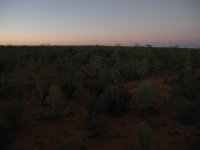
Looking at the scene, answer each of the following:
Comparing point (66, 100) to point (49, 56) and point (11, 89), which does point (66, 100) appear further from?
point (49, 56)

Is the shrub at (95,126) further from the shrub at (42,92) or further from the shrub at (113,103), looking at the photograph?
the shrub at (42,92)

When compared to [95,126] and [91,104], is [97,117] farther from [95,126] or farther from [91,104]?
[91,104]

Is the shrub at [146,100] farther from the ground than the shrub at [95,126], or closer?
farther from the ground

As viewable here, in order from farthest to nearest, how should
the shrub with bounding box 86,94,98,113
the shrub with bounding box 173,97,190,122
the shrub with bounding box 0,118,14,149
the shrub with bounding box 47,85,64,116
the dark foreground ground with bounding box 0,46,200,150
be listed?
the shrub with bounding box 86,94,98,113, the shrub with bounding box 47,85,64,116, the shrub with bounding box 173,97,190,122, the dark foreground ground with bounding box 0,46,200,150, the shrub with bounding box 0,118,14,149

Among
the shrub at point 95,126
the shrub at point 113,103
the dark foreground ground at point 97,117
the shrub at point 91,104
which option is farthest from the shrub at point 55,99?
the shrub at point 95,126

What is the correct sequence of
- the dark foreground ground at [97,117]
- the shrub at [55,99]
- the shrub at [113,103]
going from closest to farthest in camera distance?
the dark foreground ground at [97,117]
the shrub at [55,99]
the shrub at [113,103]

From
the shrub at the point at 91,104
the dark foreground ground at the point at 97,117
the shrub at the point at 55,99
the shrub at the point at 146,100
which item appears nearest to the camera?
the dark foreground ground at the point at 97,117

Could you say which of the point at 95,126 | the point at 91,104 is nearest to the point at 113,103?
the point at 91,104

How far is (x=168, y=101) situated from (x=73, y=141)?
20.9 ft

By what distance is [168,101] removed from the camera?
15.6 meters

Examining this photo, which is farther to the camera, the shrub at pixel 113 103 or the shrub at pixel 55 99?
the shrub at pixel 113 103

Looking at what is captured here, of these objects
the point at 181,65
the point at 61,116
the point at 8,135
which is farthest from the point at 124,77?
the point at 8,135

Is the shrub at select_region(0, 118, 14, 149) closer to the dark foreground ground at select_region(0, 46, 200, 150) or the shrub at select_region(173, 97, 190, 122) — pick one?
the dark foreground ground at select_region(0, 46, 200, 150)

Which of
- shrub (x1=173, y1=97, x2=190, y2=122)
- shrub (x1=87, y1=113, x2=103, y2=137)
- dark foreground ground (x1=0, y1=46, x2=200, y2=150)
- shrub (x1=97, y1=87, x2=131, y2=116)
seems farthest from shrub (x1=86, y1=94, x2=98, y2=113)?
shrub (x1=173, y1=97, x2=190, y2=122)
